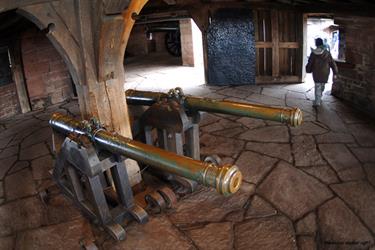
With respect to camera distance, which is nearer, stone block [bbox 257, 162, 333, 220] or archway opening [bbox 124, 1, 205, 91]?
stone block [bbox 257, 162, 333, 220]

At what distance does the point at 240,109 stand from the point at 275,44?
4.65m

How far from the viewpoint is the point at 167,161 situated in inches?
101

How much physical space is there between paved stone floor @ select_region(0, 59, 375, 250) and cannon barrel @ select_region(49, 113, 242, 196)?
1014mm

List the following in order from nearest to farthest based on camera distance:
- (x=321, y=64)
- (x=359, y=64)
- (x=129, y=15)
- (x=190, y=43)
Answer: (x=129, y=15) → (x=359, y=64) → (x=321, y=64) → (x=190, y=43)

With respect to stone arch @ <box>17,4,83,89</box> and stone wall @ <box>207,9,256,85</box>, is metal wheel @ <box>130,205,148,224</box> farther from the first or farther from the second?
stone wall @ <box>207,9,256,85</box>

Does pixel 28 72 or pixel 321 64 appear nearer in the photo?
pixel 321 64

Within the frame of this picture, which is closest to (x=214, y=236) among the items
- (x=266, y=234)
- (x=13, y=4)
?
(x=266, y=234)

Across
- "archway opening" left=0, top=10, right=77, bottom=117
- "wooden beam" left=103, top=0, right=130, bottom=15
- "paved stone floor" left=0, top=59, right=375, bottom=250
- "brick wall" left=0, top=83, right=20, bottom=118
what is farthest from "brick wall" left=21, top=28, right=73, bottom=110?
"wooden beam" left=103, top=0, right=130, bottom=15

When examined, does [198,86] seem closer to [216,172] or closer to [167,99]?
[167,99]

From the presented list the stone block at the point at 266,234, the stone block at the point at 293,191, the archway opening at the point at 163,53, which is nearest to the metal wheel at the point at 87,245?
the stone block at the point at 266,234

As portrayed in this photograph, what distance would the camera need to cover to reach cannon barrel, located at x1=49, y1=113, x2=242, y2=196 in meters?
2.26

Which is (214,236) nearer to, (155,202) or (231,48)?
(155,202)

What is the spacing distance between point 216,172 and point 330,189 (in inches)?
85.6

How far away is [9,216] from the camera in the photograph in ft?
13.0
